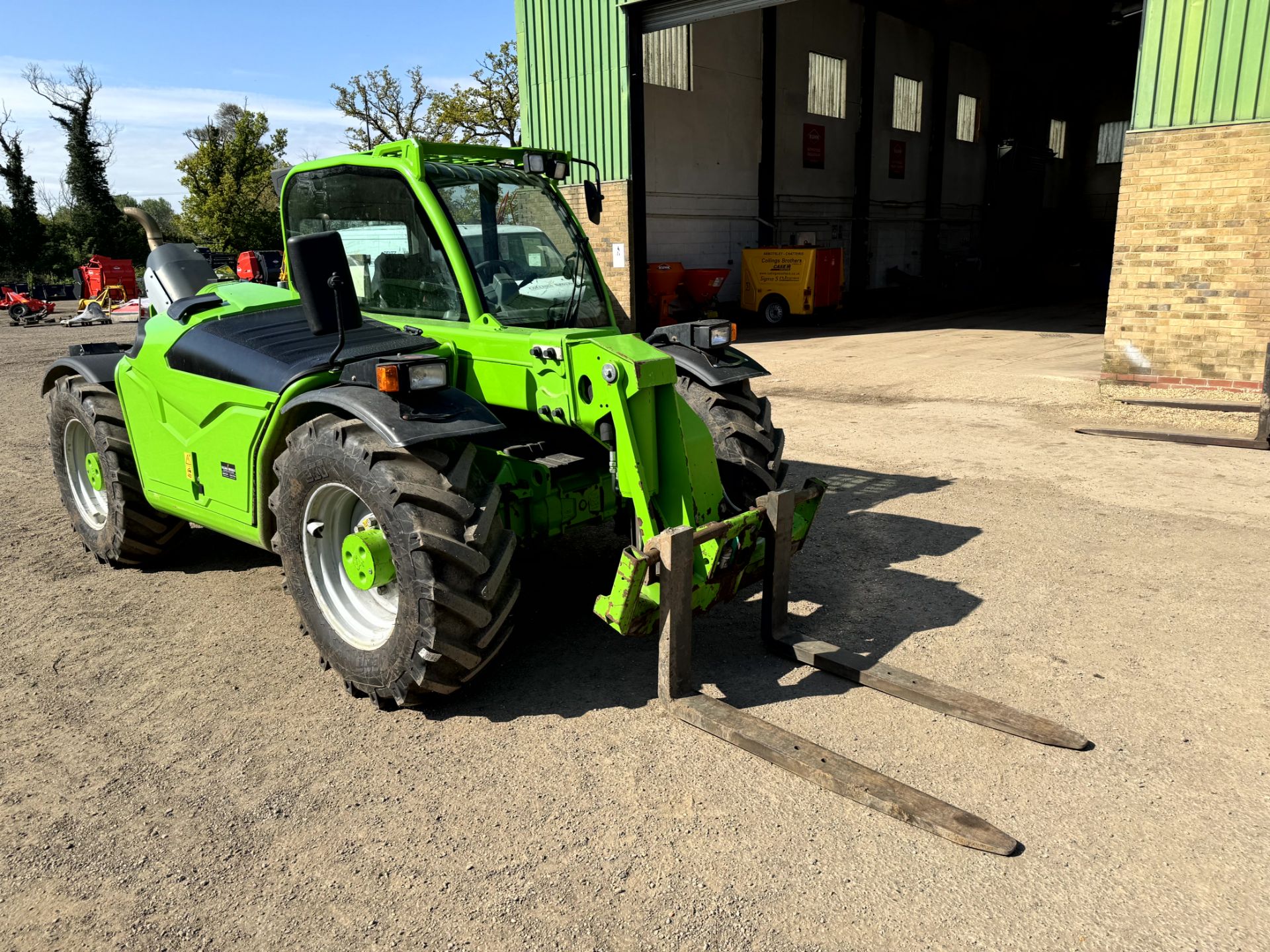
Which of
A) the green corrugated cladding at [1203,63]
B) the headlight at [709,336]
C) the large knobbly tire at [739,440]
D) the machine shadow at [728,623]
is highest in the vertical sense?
the green corrugated cladding at [1203,63]

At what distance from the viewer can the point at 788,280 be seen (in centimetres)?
2075

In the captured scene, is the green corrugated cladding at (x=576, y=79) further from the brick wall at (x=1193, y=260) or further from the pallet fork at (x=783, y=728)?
the pallet fork at (x=783, y=728)

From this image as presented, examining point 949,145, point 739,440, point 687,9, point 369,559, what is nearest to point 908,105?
point 949,145

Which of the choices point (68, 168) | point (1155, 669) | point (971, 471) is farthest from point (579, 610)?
point (68, 168)

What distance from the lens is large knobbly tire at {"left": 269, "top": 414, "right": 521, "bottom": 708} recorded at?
3389 millimetres

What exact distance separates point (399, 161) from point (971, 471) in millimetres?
5326

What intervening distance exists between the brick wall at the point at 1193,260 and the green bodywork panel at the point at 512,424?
7.94 meters

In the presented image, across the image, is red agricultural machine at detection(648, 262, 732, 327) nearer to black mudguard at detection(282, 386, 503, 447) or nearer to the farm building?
the farm building

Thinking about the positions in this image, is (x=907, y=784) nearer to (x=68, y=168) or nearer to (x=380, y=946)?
(x=380, y=946)

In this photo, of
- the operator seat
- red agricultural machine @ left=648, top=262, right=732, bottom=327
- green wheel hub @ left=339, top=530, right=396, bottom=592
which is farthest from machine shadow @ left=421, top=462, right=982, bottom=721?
red agricultural machine @ left=648, top=262, right=732, bottom=327

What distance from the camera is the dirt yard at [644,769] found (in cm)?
259

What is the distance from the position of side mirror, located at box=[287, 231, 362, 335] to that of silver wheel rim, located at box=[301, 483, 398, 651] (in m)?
0.75

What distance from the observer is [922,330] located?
756 inches

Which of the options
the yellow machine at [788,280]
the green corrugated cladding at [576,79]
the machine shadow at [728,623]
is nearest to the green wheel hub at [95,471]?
the machine shadow at [728,623]
